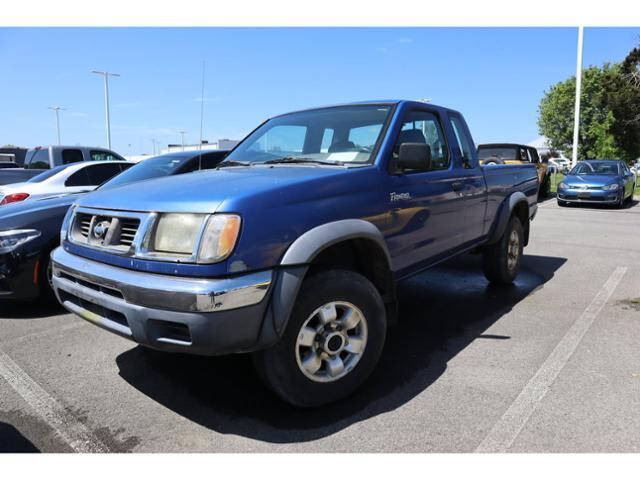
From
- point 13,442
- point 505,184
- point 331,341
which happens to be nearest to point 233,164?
point 331,341

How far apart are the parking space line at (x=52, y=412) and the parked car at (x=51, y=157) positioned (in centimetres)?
926

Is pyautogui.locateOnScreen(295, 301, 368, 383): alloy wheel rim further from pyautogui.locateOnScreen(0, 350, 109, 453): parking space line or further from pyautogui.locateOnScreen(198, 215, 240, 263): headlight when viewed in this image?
pyautogui.locateOnScreen(0, 350, 109, 453): parking space line

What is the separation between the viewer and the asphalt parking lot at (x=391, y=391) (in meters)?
2.56

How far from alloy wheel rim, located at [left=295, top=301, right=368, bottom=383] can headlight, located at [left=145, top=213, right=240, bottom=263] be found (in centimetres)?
67

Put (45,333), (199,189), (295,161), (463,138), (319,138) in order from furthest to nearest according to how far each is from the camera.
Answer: (463,138) < (45,333) < (319,138) < (295,161) < (199,189)

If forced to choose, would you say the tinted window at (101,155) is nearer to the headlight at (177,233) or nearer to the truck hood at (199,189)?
the truck hood at (199,189)

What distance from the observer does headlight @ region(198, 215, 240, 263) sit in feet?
7.78

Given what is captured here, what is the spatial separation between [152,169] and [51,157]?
23.2 feet

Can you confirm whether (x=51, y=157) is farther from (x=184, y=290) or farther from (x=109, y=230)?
(x=184, y=290)

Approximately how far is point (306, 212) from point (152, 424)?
4.88ft

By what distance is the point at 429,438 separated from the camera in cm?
256

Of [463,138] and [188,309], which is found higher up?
[463,138]

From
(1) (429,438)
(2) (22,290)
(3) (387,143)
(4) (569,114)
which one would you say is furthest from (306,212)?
(4) (569,114)

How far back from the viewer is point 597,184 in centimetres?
1480
